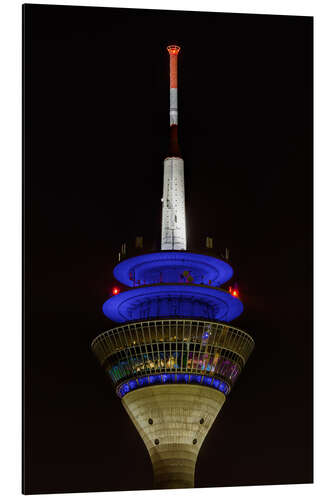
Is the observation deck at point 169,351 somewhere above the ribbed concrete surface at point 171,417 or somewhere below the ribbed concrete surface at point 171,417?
above

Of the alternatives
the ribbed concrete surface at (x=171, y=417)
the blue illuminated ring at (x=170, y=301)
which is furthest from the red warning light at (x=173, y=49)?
the ribbed concrete surface at (x=171, y=417)

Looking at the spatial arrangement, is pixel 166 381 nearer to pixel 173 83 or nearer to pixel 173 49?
pixel 173 83

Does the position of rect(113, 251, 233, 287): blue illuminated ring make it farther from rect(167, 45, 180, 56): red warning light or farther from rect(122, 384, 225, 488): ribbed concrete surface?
rect(167, 45, 180, 56): red warning light

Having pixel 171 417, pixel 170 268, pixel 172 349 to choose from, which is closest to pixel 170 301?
pixel 170 268

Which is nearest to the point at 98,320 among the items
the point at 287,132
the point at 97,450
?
the point at 97,450

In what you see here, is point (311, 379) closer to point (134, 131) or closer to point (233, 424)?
point (233, 424)

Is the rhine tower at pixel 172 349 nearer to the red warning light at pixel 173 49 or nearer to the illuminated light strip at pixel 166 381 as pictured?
the illuminated light strip at pixel 166 381

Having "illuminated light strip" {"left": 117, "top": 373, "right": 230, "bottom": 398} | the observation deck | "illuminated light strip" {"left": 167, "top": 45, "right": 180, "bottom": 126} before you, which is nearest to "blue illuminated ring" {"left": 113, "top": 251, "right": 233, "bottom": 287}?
the observation deck
